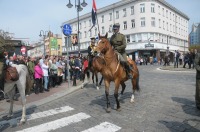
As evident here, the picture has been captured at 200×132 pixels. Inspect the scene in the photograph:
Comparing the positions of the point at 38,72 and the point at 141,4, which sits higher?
the point at 141,4

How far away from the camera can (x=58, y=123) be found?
6359 millimetres

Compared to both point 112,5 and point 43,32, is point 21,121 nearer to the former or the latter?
point 43,32

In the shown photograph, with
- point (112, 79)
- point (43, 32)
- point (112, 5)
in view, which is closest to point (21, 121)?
point (112, 79)

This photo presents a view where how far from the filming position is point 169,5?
6419 centimetres

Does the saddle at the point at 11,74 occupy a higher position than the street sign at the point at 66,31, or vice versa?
the street sign at the point at 66,31

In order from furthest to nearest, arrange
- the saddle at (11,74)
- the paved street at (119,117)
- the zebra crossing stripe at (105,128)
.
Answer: the saddle at (11,74) < the paved street at (119,117) < the zebra crossing stripe at (105,128)

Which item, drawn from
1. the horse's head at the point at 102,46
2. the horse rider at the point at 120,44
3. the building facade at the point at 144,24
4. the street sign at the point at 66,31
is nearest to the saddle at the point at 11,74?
the horse's head at the point at 102,46

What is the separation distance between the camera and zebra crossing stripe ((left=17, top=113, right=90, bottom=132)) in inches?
232

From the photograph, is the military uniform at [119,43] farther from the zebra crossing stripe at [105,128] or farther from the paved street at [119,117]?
the zebra crossing stripe at [105,128]

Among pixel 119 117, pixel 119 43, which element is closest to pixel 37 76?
pixel 119 43

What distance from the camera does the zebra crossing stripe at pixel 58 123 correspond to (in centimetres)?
589

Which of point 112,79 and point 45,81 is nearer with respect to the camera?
point 112,79

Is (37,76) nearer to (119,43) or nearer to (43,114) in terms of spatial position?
(43,114)

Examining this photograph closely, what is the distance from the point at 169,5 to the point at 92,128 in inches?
2543
